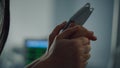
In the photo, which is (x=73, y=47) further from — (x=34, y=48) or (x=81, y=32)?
(x=34, y=48)

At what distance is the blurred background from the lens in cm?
164

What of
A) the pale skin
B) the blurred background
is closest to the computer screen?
the blurred background

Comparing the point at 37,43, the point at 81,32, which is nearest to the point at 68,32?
the point at 81,32

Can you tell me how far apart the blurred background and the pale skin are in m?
1.15

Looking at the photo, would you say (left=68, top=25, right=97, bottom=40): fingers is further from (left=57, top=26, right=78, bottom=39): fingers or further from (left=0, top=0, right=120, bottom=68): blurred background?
(left=0, top=0, right=120, bottom=68): blurred background

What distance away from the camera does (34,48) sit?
171cm

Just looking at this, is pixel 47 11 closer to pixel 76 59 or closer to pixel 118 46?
pixel 118 46

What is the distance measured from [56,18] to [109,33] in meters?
0.41

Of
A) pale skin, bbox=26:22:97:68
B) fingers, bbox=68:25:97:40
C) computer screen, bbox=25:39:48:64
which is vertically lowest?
computer screen, bbox=25:39:48:64

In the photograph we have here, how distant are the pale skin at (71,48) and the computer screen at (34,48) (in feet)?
3.92

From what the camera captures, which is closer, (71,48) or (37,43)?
(71,48)

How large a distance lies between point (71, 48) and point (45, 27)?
4.39 ft

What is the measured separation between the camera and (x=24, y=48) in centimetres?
178

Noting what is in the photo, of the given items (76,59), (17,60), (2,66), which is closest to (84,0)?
(17,60)
